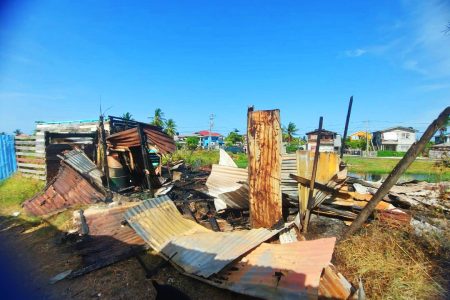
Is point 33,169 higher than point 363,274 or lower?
higher

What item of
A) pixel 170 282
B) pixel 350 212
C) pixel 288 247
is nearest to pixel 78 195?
pixel 170 282

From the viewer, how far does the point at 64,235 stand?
19.2 feet

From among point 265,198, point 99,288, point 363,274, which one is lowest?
point 99,288

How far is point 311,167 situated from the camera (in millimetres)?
5691

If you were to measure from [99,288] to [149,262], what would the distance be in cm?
92

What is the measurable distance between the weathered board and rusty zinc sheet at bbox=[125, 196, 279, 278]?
132 cm

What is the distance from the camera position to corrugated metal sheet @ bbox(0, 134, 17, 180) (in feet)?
42.0

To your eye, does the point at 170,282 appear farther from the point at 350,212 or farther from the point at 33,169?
the point at 33,169

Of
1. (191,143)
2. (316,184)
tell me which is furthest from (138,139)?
(191,143)

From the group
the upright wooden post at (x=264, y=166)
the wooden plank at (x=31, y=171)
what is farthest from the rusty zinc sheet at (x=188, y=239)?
the wooden plank at (x=31, y=171)

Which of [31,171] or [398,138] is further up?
[398,138]

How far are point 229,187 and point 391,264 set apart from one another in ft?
11.6

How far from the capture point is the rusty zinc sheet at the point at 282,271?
9.93 feet

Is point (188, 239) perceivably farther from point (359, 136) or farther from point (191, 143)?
point (359, 136)
